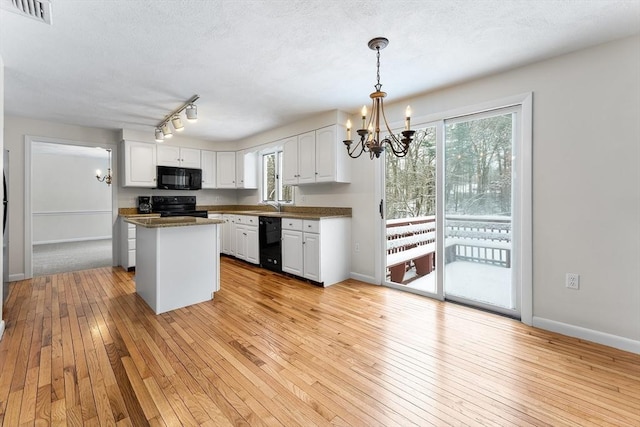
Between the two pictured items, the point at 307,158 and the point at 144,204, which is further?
the point at 144,204

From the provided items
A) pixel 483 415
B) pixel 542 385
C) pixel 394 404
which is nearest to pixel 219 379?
pixel 394 404

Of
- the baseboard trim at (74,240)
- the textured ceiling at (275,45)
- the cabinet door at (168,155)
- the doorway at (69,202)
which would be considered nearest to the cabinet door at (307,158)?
the textured ceiling at (275,45)

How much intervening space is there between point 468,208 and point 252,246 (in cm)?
334

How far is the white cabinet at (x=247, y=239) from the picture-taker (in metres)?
4.82

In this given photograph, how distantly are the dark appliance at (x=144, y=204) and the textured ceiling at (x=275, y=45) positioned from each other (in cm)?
198

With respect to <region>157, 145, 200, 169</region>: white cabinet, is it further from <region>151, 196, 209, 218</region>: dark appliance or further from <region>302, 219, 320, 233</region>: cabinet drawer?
<region>302, 219, 320, 233</region>: cabinet drawer

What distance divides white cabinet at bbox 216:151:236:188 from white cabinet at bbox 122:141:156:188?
1.18m

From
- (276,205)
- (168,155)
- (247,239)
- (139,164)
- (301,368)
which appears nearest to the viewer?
(301,368)

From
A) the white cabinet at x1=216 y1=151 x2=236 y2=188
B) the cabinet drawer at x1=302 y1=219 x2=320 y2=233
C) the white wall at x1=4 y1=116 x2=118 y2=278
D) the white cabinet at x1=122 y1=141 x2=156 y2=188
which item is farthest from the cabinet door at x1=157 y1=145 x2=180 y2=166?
the cabinet drawer at x1=302 y1=219 x2=320 y2=233

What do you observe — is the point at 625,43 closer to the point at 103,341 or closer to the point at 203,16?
the point at 203,16

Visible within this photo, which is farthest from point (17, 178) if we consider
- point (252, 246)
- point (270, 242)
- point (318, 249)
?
point (318, 249)

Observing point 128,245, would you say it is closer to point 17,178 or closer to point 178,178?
point 178,178

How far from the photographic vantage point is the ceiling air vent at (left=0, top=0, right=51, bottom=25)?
175 cm

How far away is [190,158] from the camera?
5492mm
